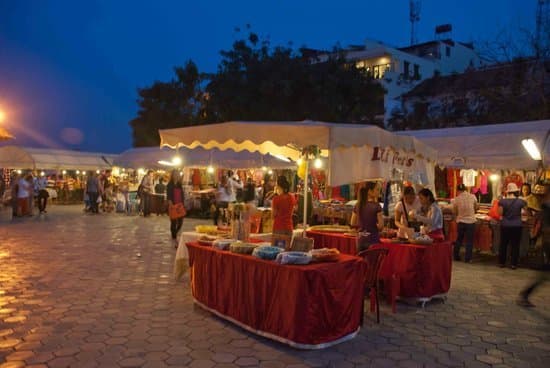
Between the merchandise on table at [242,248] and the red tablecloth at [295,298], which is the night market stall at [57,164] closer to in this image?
the merchandise on table at [242,248]

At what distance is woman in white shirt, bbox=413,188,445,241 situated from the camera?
6707 millimetres

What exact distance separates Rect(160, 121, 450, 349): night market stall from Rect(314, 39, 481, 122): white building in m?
24.6

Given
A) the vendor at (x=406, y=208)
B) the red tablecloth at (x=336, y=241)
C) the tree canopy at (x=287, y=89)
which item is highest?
the tree canopy at (x=287, y=89)

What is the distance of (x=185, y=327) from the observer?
17.1 feet

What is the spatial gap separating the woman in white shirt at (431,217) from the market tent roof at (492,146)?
4829 mm

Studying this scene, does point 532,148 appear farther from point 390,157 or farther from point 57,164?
point 57,164

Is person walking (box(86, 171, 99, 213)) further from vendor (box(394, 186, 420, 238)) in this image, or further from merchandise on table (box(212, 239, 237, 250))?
vendor (box(394, 186, 420, 238))

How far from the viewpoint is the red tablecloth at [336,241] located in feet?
23.6

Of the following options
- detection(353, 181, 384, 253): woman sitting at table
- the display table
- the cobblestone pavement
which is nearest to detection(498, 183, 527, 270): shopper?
the cobblestone pavement

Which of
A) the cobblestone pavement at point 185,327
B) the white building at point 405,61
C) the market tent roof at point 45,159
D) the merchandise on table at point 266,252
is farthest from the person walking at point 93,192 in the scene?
the white building at point 405,61

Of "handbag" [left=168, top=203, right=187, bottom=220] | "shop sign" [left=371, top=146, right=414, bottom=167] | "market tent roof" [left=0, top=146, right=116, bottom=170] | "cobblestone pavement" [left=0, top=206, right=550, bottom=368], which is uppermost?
"market tent roof" [left=0, top=146, right=116, bottom=170]

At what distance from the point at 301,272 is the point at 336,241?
10.2 feet

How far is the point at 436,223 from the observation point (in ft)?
22.0

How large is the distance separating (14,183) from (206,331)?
625 inches
